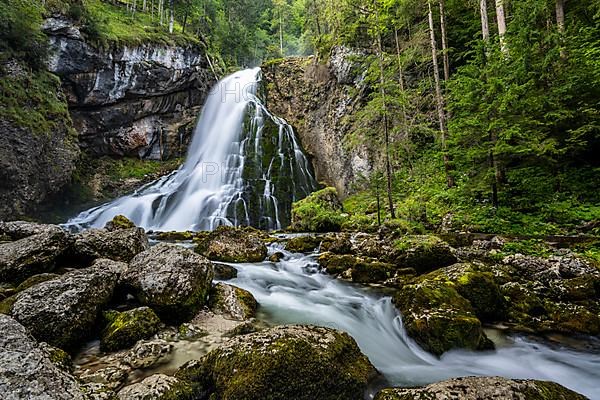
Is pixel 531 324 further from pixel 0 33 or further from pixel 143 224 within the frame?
pixel 0 33

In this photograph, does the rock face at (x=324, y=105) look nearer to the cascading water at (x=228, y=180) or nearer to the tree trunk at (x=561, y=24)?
the cascading water at (x=228, y=180)

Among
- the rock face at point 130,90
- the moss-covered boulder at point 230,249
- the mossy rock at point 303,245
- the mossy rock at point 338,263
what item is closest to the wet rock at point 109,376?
the mossy rock at point 338,263

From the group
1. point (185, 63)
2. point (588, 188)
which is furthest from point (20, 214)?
point (588, 188)

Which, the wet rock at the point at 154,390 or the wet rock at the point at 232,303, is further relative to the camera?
the wet rock at the point at 232,303

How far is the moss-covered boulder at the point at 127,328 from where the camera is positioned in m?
4.16

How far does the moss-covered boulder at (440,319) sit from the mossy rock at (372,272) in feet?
6.99

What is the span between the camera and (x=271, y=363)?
2.97 meters

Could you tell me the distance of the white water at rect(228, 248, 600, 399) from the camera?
4.17 metres

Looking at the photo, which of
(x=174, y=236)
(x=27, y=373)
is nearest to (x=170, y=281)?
(x=27, y=373)

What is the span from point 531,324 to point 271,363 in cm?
445

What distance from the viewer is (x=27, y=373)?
2291 millimetres

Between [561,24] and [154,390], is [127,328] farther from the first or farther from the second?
[561,24]

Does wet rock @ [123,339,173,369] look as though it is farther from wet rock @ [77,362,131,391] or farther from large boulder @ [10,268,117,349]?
large boulder @ [10,268,117,349]

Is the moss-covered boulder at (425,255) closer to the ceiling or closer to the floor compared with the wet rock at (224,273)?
closer to the ceiling
